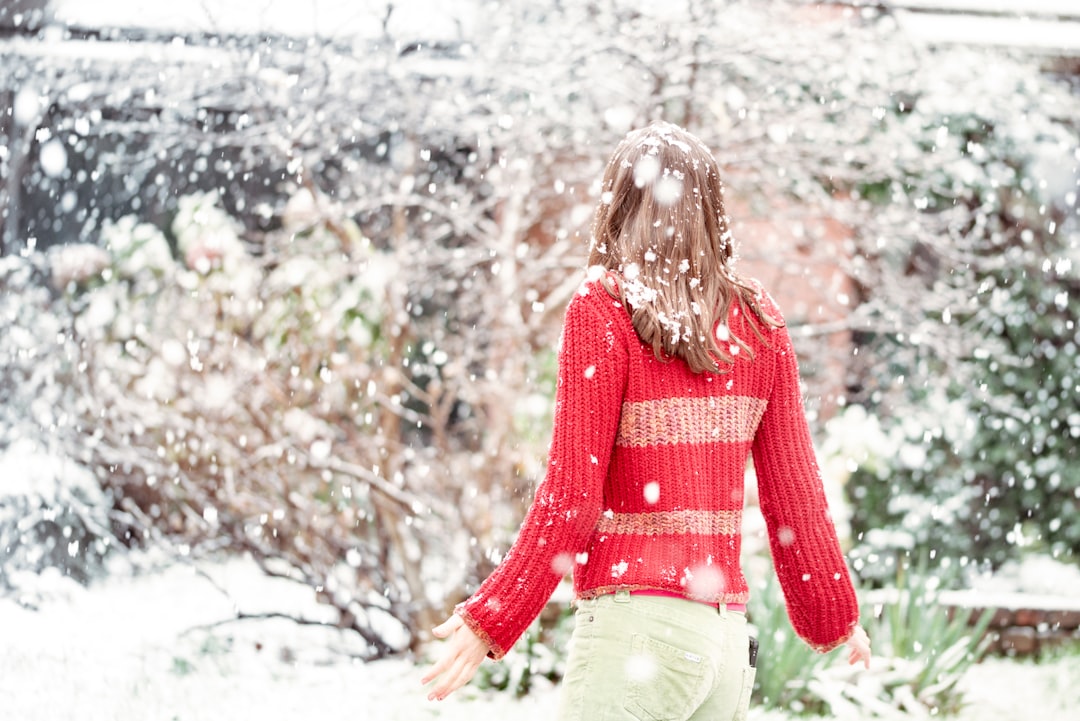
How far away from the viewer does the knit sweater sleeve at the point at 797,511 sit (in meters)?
2.02

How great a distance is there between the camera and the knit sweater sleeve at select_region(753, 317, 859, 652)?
6.63 feet

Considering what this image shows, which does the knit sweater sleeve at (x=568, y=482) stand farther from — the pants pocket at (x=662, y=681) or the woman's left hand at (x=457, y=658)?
the pants pocket at (x=662, y=681)

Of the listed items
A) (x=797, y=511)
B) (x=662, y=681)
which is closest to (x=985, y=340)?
(x=797, y=511)

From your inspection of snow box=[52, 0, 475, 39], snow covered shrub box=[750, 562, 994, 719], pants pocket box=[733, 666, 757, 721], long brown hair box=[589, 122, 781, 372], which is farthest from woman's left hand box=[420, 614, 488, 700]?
snow box=[52, 0, 475, 39]

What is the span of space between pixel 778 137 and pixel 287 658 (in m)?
2.91

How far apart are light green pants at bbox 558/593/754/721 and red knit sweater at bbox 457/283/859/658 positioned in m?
0.04

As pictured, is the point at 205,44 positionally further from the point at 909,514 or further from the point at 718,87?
the point at 909,514

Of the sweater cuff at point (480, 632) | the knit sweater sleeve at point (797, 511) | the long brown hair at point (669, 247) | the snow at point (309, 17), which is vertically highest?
the snow at point (309, 17)

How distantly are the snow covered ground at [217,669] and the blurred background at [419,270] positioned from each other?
53 millimetres

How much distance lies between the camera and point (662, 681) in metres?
1.75

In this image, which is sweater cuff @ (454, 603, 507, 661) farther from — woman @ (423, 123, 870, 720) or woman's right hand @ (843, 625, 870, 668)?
woman's right hand @ (843, 625, 870, 668)

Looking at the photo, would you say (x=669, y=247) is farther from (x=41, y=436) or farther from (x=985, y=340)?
(x=41, y=436)

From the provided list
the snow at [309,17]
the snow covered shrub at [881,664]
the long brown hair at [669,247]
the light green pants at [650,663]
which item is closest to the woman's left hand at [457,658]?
the light green pants at [650,663]

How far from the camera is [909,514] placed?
545cm
